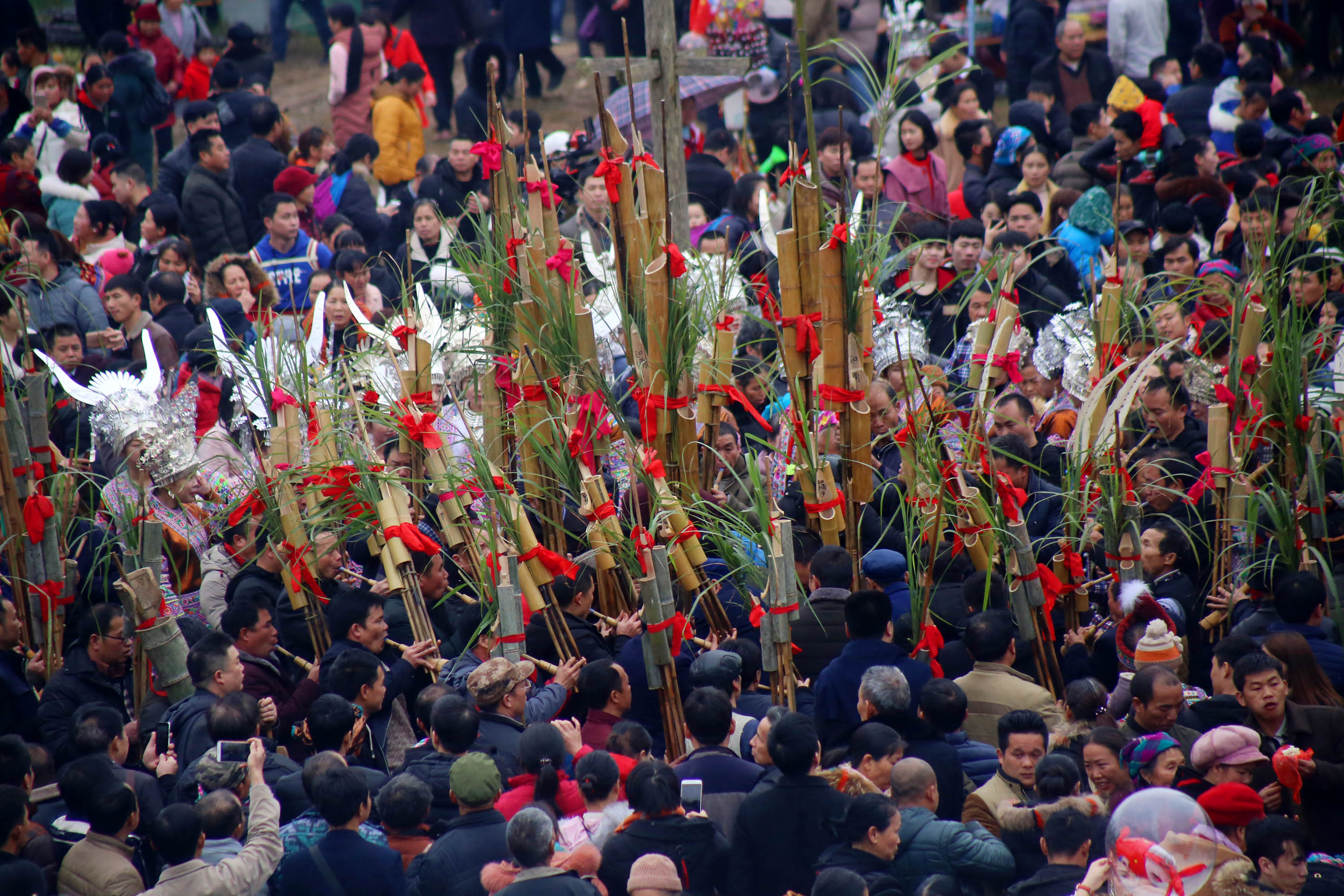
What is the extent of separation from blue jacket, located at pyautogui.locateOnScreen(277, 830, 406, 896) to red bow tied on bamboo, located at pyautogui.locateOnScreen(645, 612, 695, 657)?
0.95m

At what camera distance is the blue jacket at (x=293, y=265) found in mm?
6809

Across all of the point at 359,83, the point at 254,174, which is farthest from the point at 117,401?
the point at 359,83

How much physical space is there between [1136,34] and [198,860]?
880 centimetres

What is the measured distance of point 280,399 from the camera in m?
4.44

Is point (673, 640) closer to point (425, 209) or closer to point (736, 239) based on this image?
point (736, 239)

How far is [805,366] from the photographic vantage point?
436 cm

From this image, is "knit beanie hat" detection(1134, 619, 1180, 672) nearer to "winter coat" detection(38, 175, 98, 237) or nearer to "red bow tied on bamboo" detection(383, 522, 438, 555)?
"red bow tied on bamboo" detection(383, 522, 438, 555)

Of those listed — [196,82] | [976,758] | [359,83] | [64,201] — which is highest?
[196,82]

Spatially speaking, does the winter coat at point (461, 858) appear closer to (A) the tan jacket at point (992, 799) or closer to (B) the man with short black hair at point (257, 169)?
(A) the tan jacket at point (992, 799)

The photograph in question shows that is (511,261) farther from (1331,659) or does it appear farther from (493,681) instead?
(1331,659)

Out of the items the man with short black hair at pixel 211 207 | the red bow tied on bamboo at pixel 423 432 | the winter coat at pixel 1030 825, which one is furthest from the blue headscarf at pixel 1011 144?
the winter coat at pixel 1030 825

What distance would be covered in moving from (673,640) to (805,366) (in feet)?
3.38

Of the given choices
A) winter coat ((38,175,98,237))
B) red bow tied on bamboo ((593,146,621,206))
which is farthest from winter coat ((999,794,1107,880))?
winter coat ((38,175,98,237))

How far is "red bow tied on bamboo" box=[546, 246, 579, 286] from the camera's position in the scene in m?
4.33
